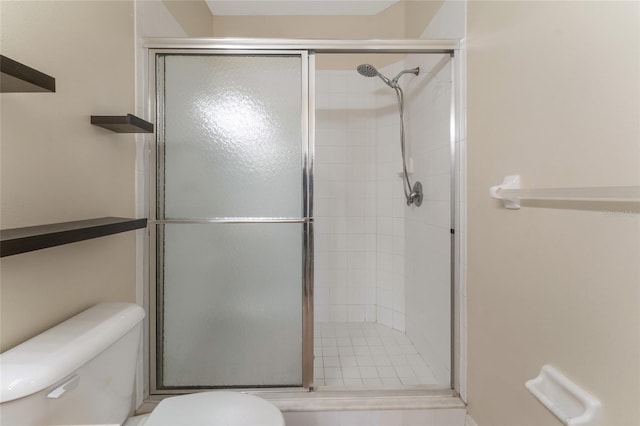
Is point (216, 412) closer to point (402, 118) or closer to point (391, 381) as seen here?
point (391, 381)

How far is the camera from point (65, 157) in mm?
969

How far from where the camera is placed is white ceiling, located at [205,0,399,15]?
2223 mm

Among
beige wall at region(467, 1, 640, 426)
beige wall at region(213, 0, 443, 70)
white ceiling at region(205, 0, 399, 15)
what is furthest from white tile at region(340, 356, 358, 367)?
white ceiling at region(205, 0, 399, 15)

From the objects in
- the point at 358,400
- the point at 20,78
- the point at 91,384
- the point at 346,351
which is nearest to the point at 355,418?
the point at 358,400

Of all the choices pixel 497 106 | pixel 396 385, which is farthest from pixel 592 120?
pixel 396 385

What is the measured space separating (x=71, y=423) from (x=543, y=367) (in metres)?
1.28

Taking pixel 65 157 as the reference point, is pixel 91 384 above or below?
below

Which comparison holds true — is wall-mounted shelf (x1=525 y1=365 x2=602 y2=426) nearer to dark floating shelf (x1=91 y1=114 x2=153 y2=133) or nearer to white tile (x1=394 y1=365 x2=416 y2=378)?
white tile (x1=394 y1=365 x2=416 y2=378)

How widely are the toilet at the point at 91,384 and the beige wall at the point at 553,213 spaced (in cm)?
83

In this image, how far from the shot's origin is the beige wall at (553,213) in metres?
0.67

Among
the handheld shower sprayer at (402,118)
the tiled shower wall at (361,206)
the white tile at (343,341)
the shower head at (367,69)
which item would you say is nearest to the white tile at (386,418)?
the white tile at (343,341)

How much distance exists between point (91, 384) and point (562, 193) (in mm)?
1318

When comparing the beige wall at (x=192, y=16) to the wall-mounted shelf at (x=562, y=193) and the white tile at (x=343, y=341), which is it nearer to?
the wall-mounted shelf at (x=562, y=193)

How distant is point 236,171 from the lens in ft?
4.66
